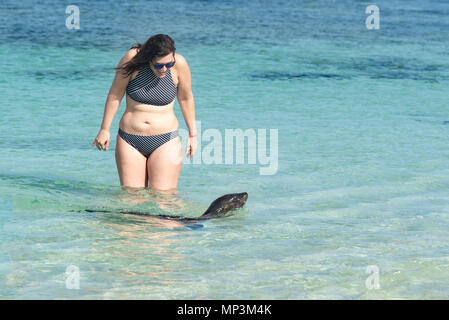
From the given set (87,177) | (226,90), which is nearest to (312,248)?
(87,177)

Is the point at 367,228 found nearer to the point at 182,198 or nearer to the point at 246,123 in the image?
the point at 182,198

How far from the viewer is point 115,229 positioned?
5633mm

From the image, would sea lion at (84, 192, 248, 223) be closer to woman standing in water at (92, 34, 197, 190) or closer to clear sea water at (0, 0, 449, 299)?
clear sea water at (0, 0, 449, 299)

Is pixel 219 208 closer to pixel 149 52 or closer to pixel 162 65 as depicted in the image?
pixel 162 65

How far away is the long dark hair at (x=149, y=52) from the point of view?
18.5 feet

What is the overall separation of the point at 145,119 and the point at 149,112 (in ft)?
0.24

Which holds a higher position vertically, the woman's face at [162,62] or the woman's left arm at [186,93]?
the woman's face at [162,62]

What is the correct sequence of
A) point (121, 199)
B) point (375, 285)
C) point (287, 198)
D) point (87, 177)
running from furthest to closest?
point (87, 177) → point (287, 198) → point (121, 199) → point (375, 285)

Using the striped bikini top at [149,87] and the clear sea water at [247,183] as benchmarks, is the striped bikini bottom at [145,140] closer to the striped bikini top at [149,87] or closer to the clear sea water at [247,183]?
the striped bikini top at [149,87]

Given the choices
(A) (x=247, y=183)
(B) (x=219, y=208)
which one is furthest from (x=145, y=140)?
(A) (x=247, y=183)

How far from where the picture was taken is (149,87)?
5.83 metres

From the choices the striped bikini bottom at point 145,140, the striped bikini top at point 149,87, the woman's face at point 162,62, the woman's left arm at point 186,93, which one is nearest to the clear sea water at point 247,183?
the striped bikini bottom at point 145,140

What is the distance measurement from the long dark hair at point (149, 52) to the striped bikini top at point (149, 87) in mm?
100

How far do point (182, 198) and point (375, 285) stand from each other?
2.66 m
